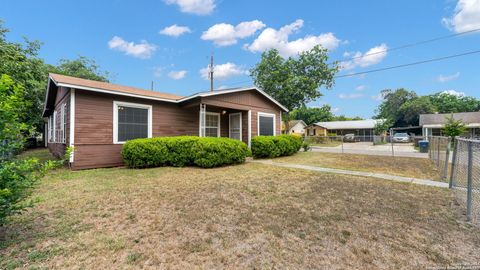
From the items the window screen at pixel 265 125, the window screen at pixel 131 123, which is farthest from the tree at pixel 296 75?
the window screen at pixel 131 123

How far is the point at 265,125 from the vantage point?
46.1 ft

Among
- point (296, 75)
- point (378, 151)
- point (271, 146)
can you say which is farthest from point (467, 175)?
point (296, 75)

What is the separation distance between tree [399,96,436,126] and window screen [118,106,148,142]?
47.9 meters

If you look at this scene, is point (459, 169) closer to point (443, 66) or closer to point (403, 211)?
point (403, 211)

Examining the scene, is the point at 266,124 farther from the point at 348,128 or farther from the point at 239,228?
the point at 348,128

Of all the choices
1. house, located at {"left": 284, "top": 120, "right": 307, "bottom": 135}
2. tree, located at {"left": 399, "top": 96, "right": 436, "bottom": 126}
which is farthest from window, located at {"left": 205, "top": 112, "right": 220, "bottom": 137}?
tree, located at {"left": 399, "top": 96, "right": 436, "bottom": 126}

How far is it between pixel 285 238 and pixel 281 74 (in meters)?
25.4

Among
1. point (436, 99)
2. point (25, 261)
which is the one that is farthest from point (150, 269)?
point (436, 99)

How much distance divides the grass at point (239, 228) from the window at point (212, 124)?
23.5ft

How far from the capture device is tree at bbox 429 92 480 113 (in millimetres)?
46281

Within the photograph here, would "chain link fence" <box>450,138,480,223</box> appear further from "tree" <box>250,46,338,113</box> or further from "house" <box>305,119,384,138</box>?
"house" <box>305,119,384,138</box>

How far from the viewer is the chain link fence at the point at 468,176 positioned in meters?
3.70

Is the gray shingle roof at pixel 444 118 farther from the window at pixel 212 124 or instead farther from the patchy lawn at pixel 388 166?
the window at pixel 212 124

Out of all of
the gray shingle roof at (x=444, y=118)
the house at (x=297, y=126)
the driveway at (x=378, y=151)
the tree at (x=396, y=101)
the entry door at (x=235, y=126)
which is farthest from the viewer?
the house at (x=297, y=126)
